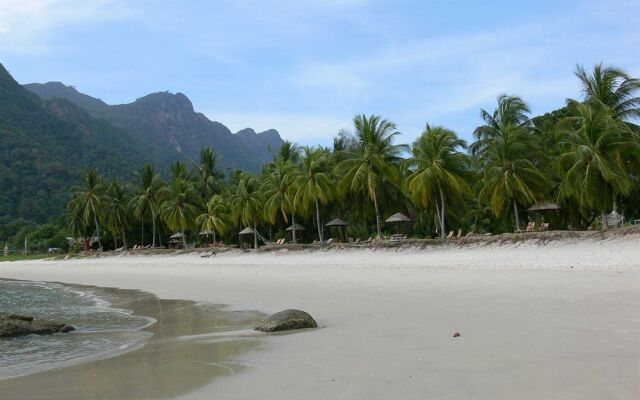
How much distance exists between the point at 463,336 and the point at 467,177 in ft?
85.9

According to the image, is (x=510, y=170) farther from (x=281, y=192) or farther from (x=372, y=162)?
(x=281, y=192)

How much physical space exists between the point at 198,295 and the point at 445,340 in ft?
38.3

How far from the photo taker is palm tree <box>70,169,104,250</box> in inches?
2416

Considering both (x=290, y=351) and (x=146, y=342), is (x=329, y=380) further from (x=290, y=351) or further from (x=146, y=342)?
(x=146, y=342)

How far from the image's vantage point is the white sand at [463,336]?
4.66 m

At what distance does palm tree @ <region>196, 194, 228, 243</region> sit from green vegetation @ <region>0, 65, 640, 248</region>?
0.10 m

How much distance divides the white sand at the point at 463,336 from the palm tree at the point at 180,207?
36865 mm

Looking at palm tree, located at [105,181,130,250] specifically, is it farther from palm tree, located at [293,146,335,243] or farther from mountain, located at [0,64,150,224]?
mountain, located at [0,64,150,224]

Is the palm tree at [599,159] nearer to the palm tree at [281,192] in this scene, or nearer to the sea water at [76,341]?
the palm tree at [281,192]

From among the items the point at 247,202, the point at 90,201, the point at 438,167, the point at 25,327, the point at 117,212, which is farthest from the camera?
the point at 90,201

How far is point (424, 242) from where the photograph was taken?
24.4 meters

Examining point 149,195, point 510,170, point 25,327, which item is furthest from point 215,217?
point 25,327

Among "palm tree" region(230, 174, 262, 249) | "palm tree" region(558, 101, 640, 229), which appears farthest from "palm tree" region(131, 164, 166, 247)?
"palm tree" region(558, 101, 640, 229)

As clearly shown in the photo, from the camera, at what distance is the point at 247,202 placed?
147 ft
